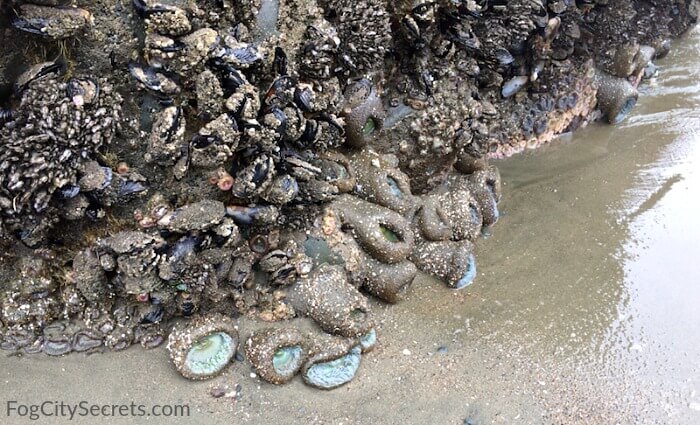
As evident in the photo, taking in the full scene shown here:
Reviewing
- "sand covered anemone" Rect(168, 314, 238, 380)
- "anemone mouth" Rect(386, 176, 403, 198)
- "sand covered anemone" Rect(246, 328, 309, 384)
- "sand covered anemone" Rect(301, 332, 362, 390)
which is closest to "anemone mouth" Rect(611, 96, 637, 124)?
"anemone mouth" Rect(386, 176, 403, 198)

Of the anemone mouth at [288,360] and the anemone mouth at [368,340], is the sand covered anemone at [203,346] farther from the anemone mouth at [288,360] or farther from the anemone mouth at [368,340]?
the anemone mouth at [368,340]

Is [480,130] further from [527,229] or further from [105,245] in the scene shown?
[105,245]

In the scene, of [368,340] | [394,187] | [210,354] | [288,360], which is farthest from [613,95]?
[210,354]

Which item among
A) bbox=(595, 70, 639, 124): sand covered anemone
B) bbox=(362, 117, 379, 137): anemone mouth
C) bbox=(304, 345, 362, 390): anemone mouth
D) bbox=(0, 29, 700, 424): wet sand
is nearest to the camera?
bbox=(0, 29, 700, 424): wet sand

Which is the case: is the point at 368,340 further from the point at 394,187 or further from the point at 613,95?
the point at 613,95

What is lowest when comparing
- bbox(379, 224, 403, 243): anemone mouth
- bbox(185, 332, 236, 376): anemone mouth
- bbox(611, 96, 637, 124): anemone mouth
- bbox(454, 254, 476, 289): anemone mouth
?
bbox(185, 332, 236, 376): anemone mouth

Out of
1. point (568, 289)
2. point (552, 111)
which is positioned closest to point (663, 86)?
point (552, 111)

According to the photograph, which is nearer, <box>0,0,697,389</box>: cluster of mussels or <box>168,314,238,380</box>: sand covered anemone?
<box>0,0,697,389</box>: cluster of mussels

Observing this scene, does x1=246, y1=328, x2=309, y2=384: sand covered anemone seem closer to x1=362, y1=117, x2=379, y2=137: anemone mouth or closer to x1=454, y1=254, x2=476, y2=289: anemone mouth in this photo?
x1=454, y1=254, x2=476, y2=289: anemone mouth
